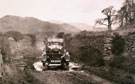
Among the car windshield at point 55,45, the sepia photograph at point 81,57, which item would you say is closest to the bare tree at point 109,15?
the sepia photograph at point 81,57

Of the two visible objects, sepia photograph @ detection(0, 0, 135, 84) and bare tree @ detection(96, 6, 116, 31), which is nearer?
sepia photograph @ detection(0, 0, 135, 84)

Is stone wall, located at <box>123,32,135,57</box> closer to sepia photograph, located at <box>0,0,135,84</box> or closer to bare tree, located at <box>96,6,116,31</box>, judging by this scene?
sepia photograph, located at <box>0,0,135,84</box>

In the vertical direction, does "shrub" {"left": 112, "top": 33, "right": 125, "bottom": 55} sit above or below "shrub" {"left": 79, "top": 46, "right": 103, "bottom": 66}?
above

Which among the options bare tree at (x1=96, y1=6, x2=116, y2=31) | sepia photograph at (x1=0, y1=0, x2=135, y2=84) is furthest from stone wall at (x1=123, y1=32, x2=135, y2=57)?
bare tree at (x1=96, y1=6, x2=116, y2=31)

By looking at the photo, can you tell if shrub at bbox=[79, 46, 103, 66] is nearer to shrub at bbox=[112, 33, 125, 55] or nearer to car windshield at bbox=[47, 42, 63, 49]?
shrub at bbox=[112, 33, 125, 55]

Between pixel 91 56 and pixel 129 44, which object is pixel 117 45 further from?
pixel 91 56

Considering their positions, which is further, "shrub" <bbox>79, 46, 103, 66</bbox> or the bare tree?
the bare tree

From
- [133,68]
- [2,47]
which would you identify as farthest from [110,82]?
[2,47]

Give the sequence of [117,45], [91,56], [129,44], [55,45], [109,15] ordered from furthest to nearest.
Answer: [109,15]
[55,45]
[91,56]
[117,45]
[129,44]

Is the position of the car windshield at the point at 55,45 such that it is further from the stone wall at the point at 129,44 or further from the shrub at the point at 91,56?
the stone wall at the point at 129,44

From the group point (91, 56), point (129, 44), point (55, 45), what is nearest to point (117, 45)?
point (129, 44)

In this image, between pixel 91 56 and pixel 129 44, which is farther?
pixel 91 56

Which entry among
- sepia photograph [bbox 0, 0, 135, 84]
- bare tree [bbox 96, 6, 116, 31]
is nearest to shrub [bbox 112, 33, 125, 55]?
sepia photograph [bbox 0, 0, 135, 84]

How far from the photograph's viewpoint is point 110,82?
11383mm
